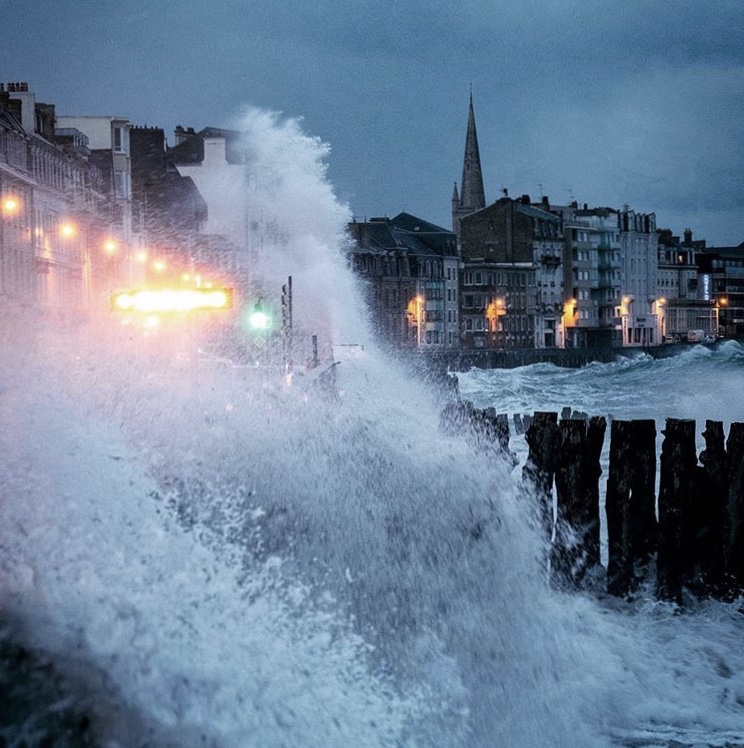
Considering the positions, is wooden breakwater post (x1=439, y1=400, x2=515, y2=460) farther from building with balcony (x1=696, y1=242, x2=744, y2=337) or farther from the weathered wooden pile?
building with balcony (x1=696, y1=242, x2=744, y2=337)

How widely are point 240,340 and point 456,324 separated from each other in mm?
54864

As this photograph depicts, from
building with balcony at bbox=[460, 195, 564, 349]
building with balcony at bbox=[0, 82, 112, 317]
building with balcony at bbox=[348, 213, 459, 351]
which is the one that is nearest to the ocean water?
building with balcony at bbox=[0, 82, 112, 317]

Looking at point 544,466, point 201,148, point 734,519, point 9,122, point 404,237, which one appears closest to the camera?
point 734,519

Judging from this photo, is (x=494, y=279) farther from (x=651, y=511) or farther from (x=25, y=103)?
(x=651, y=511)

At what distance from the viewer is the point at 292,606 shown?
755 centimetres

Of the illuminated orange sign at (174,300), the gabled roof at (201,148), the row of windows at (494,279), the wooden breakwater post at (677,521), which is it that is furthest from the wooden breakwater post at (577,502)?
the row of windows at (494,279)

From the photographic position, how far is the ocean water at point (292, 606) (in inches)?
221

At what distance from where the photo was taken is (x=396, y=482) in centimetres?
1230

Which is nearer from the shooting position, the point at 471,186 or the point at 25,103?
the point at 25,103

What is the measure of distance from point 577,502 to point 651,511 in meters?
0.73

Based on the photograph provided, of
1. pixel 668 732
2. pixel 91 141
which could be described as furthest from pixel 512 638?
pixel 91 141

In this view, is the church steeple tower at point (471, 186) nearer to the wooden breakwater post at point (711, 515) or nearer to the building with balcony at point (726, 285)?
the building with balcony at point (726, 285)

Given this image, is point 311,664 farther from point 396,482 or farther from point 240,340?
point 240,340

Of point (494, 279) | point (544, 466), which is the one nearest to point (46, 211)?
point (544, 466)
